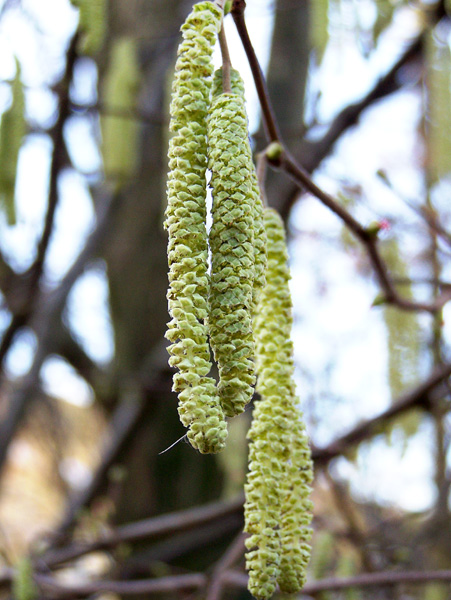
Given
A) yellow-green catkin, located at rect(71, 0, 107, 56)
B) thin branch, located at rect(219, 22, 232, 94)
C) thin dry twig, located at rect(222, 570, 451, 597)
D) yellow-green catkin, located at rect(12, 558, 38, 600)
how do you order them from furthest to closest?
yellow-green catkin, located at rect(12, 558, 38, 600) < yellow-green catkin, located at rect(71, 0, 107, 56) < thin dry twig, located at rect(222, 570, 451, 597) < thin branch, located at rect(219, 22, 232, 94)

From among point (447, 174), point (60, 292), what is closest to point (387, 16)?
point (447, 174)

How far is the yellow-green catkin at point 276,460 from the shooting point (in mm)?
648

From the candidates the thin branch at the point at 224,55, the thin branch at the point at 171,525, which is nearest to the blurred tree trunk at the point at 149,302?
the thin branch at the point at 171,525

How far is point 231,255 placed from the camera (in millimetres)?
601

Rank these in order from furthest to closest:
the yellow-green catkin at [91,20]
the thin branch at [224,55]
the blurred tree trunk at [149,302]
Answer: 1. the blurred tree trunk at [149,302]
2. the yellow-green catkin at [91,20]
3. the thin branch at [224,55]

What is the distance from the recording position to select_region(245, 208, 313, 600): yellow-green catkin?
65 centimetres

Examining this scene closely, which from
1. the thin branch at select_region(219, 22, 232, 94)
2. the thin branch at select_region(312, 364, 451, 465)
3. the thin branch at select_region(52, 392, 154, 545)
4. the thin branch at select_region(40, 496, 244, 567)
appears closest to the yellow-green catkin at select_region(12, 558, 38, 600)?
the thin branch at select_region(40, 496, 244, 567)

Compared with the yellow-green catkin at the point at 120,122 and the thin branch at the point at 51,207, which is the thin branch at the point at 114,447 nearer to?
the thin branch at the point at 51,207

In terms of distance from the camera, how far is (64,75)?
163 cm

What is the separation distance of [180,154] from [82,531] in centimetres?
238

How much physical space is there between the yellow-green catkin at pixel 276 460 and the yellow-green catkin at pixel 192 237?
0.14 metres

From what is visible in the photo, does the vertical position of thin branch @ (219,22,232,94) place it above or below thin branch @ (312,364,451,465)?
above

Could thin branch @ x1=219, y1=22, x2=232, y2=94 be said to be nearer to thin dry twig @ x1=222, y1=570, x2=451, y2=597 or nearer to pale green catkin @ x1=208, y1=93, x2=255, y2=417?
pale green catkin @ x1=208, y1=93, x2=255, y2=417

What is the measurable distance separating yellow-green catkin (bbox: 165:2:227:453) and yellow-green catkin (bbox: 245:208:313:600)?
0.14 metres
